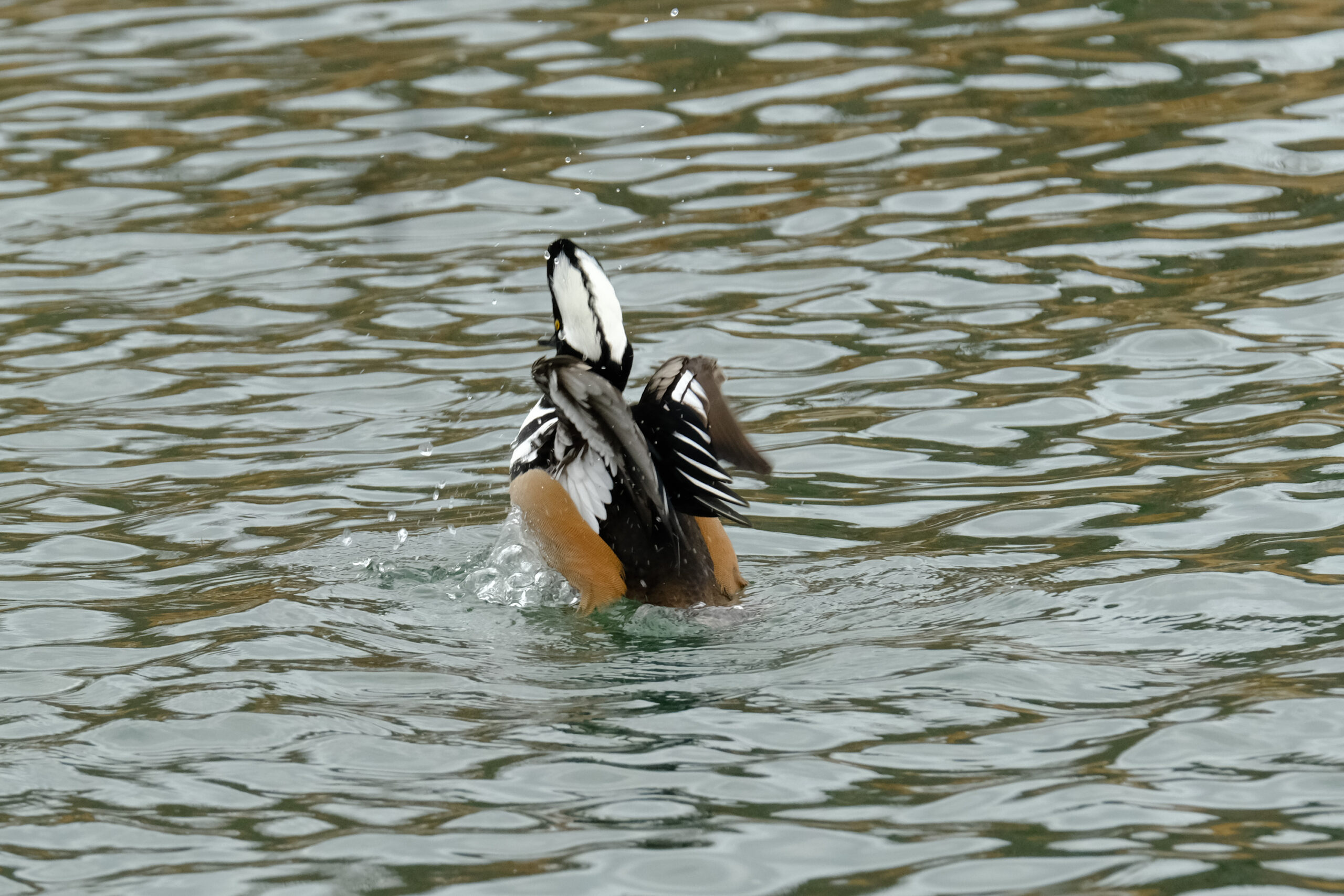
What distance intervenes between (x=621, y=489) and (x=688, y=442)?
0.41 metres

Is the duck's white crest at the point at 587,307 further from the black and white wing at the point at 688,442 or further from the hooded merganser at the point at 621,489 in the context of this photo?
the black and white wing at the point at 688,442

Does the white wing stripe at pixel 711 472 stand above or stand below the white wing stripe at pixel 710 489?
above

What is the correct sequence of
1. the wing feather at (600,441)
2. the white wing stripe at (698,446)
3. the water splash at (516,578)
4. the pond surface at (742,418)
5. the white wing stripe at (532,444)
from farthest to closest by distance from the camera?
the white wing stripe at (532,444)
the water splash at (516,578)
the white wing stripe at (698,446)
the wing feather at (600,441)
the pond surface at (742,418)

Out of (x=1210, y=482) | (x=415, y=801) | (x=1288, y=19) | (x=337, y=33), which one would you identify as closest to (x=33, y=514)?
(x=415, y=801)

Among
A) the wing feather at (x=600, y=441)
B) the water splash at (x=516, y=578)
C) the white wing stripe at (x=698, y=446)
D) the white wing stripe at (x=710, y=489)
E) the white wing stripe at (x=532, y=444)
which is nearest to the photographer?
the wing feather at (x=600, y=441)

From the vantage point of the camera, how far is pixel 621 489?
6.87m

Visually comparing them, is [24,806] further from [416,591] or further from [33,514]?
[33,514]

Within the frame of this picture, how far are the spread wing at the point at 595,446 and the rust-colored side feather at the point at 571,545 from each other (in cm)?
6

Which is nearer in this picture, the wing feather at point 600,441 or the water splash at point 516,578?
the wing feather at point 600,441

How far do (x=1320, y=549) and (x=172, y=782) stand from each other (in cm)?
428

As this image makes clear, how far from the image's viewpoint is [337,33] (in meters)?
15.2

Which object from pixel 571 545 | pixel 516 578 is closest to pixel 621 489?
pixel 571 545

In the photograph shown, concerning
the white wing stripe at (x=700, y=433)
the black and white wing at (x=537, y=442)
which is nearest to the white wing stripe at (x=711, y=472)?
the white wing stripe at (x=700, y=433)

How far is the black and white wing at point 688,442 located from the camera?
6512mm
